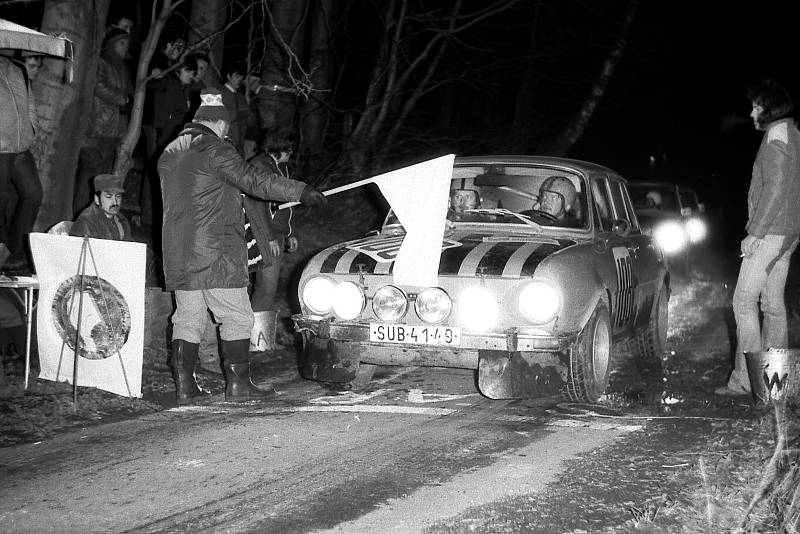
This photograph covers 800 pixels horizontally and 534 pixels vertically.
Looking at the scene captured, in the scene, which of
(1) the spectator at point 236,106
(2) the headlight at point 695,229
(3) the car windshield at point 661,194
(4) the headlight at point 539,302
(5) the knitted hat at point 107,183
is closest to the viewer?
(4) the headlight at point 539,302

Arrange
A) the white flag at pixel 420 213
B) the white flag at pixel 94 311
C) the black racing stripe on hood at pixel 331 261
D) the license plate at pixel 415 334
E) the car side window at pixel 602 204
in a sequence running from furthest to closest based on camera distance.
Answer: the car side window at pixel 602 204, the black racing stripe on hood at pixel 331 261, the white flag at pixel 94 311, the white flag at pixel 420 213, the license plate at pixel 415 334

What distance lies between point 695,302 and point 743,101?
35.6 meters

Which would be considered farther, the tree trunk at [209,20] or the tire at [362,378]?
the tree trunk at [209,20]

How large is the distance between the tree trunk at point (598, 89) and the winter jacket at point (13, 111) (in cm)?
1380

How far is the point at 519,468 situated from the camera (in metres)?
4.98

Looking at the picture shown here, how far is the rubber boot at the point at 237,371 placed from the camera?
673cm

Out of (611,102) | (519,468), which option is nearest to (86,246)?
(519,468)

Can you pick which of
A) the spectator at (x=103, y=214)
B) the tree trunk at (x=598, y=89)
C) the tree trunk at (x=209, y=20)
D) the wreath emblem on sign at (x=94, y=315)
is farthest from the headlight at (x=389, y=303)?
the tree trunk at (x=598, y=89)

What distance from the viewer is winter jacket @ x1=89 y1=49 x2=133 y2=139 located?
33.6 feet

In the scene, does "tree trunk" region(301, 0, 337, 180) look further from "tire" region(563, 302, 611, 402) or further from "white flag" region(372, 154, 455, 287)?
"tire" region(563, 302, 611, 402)

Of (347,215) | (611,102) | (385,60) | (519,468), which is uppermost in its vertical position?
(611,102)

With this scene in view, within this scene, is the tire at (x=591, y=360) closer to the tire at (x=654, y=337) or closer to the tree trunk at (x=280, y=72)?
the tire at (x=654, y=337)

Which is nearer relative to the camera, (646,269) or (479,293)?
(479,293)

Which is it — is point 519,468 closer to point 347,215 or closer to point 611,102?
point 347,215
